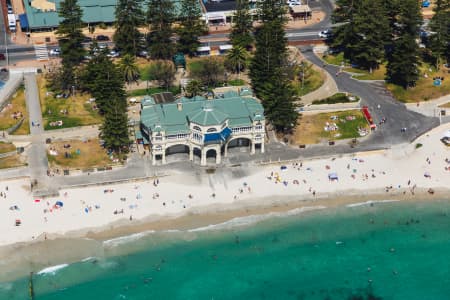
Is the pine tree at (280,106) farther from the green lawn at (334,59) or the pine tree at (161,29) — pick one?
the pine tree at (161,29)

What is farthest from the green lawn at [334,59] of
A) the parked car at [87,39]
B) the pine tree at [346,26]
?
the parked car at [87,39]

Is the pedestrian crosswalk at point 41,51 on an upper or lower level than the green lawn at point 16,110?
upper

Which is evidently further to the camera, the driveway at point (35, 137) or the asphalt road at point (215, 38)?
the asphalt road at point (215, 38)

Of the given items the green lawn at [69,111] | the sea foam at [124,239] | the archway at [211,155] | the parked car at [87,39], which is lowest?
the sea foam at [124,239]

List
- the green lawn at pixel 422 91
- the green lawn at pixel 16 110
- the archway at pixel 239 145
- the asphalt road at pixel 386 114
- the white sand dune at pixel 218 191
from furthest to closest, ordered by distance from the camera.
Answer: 1. the green lawn at pixel 422 91
2. the asphalt road at pixel 386 114
3. the green lawn at pixel 16 110
4. the archway at pixel 239 145
5. the white sand dune at pixel 218 191

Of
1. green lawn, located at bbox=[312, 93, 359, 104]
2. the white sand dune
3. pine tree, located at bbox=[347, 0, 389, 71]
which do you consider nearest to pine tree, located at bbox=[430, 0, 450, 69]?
pine tree, located at bbox=[347, 0, 389, 71]

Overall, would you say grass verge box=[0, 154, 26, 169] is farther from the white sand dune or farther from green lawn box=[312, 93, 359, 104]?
green lawn box=[312, 93, 359, 104]

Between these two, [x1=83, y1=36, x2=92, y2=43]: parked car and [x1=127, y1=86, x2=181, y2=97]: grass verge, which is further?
[x1=83, y1=36, x2=92, y2=43]: parked car

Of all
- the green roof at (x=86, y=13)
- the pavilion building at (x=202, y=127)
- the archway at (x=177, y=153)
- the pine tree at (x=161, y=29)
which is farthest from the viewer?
the green roof at (x=86, y=13)
